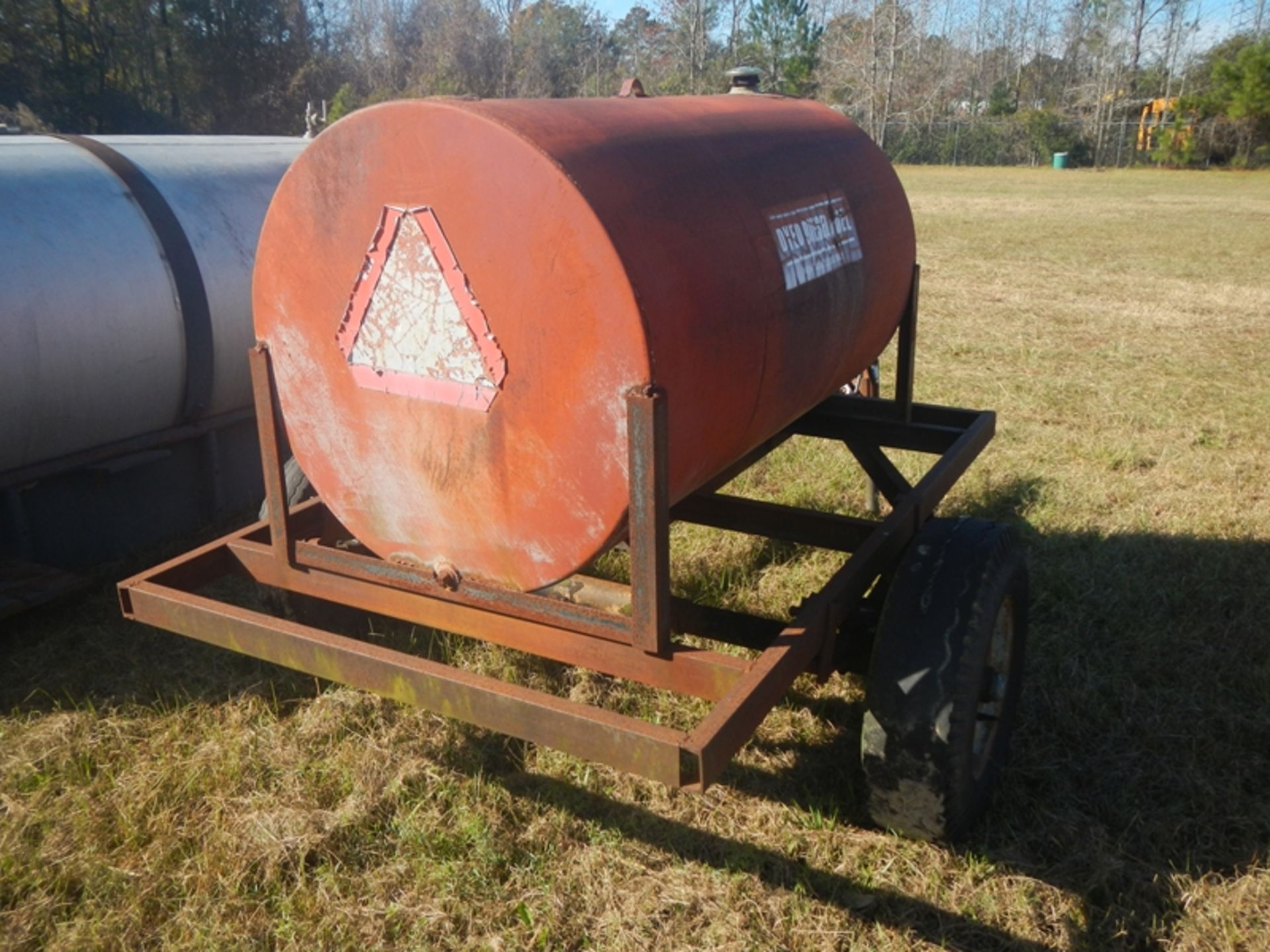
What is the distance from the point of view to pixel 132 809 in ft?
10.6

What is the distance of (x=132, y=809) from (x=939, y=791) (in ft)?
7.64

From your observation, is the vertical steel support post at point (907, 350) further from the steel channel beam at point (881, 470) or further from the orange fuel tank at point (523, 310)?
the orange fuel tank at point (523, 310)

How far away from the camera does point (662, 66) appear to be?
63031 mm

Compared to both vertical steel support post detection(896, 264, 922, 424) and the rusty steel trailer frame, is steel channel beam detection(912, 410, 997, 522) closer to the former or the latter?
the rusty steel trailer frame

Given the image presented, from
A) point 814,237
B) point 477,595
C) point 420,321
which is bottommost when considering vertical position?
point 477,595

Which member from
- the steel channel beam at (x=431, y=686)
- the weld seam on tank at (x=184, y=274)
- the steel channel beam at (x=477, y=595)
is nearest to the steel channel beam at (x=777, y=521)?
the steel channel beam at (x=477, y=595)

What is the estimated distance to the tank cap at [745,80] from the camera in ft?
13.8

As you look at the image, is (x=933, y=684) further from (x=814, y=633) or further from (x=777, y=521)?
(x=777, y=521)

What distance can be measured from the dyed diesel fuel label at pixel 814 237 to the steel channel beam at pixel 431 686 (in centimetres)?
132

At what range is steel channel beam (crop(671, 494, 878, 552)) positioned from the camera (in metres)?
3.71

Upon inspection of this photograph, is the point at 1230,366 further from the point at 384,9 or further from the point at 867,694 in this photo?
the point at 384,9

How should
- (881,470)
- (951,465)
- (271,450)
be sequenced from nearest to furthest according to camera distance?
(271,450)
(951,465)
(881,470)

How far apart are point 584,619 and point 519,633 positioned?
22 cm

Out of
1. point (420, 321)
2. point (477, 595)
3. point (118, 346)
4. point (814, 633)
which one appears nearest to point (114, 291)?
point (118, 346)
